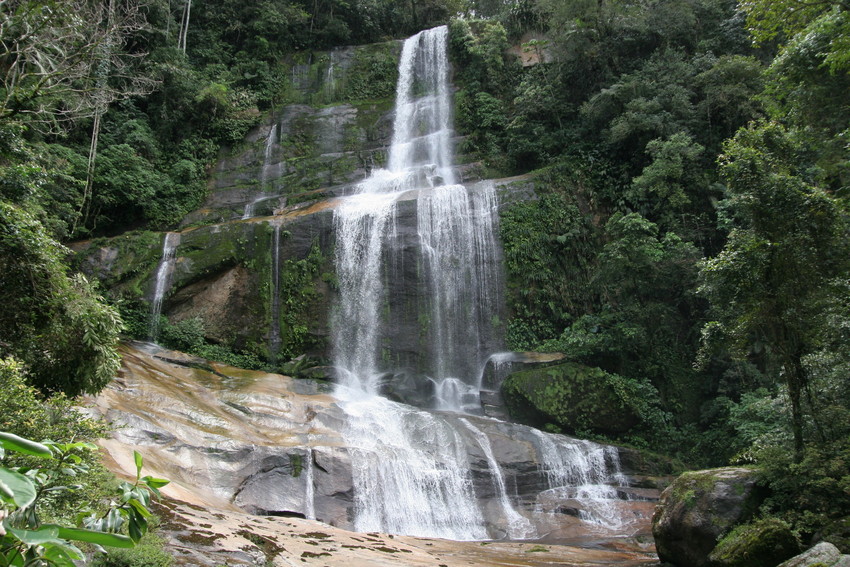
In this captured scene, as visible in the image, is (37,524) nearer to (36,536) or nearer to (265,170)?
(36,536)

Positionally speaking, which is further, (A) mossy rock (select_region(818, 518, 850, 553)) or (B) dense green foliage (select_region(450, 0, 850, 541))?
(B) dense green foliage (select_region(450, 0, 850, 541))

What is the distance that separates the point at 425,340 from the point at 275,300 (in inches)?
210

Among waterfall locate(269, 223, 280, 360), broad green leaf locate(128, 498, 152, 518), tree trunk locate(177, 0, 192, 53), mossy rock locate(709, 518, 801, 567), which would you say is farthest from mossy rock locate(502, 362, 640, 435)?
tree trunk locate(177, 0, 192, 53)

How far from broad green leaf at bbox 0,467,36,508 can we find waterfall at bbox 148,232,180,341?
18.5 m

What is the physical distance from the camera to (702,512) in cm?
796

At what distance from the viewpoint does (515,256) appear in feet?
61.8

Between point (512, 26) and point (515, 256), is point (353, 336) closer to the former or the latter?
point (515, 256)

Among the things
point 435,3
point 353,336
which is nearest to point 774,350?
point 353,336

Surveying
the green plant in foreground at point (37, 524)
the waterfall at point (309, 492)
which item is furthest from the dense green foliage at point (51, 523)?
the waterfall at point (309, 492)

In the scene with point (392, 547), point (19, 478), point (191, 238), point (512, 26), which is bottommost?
point (392, 547)

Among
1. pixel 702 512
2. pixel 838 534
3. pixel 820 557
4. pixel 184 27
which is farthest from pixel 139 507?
pixel 184 27

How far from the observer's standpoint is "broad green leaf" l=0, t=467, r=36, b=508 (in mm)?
1068

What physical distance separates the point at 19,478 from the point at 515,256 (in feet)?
59.7

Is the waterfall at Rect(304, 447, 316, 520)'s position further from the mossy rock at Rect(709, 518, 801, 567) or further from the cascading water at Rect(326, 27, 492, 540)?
the mossy rock at Rect(709, 518, 801, 567)
